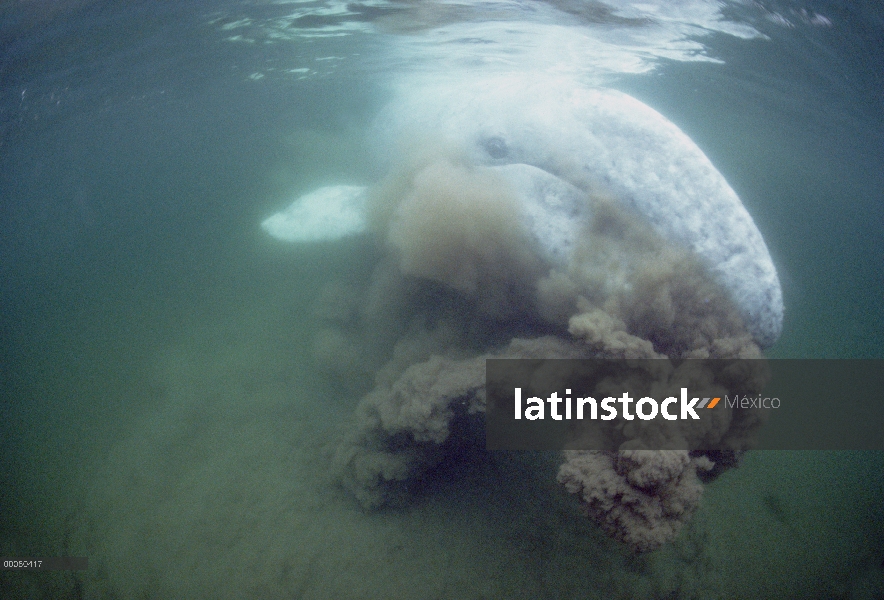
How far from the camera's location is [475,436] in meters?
4.99

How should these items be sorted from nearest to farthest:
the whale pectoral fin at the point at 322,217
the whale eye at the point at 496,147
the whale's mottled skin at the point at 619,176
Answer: the whale's mottled skin at the point at 619,176 < the whale eye at the point at 496,147 < the whale pectoral fin at the point at 322,217

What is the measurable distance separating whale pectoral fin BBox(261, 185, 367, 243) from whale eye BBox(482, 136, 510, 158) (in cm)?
294

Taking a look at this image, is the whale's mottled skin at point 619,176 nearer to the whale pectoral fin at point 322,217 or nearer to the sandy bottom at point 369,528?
the sandy bottom at point 369,528

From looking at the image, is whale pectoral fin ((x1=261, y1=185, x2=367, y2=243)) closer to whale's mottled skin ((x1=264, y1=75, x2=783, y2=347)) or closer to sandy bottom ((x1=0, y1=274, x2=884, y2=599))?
sandy bottom ((x1=0, y1=274, x2=884, y2=599))

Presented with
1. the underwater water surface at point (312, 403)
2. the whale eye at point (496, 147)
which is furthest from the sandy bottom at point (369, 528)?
the whale eye at point (496, 147)

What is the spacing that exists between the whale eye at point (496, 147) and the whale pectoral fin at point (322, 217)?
116 inches

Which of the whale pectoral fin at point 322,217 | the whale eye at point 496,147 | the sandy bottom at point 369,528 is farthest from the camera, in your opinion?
the whale pectoral fin at point 322,217

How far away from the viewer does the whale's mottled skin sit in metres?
3.91

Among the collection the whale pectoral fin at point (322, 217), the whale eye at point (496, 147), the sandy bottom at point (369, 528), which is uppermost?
the whale eye at point (496, 147)

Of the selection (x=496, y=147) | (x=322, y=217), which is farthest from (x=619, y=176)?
(x=322, y=217)

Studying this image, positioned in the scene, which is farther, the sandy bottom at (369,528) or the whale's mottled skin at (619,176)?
the sandy bottom at (369,528)

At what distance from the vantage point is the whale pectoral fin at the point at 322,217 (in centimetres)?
820

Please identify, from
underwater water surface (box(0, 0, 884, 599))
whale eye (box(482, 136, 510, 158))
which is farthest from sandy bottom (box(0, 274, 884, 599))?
whale eye (box(482, 136, 510, 158))

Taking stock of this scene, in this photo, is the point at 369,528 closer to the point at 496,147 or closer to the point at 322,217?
the point at 496,147
